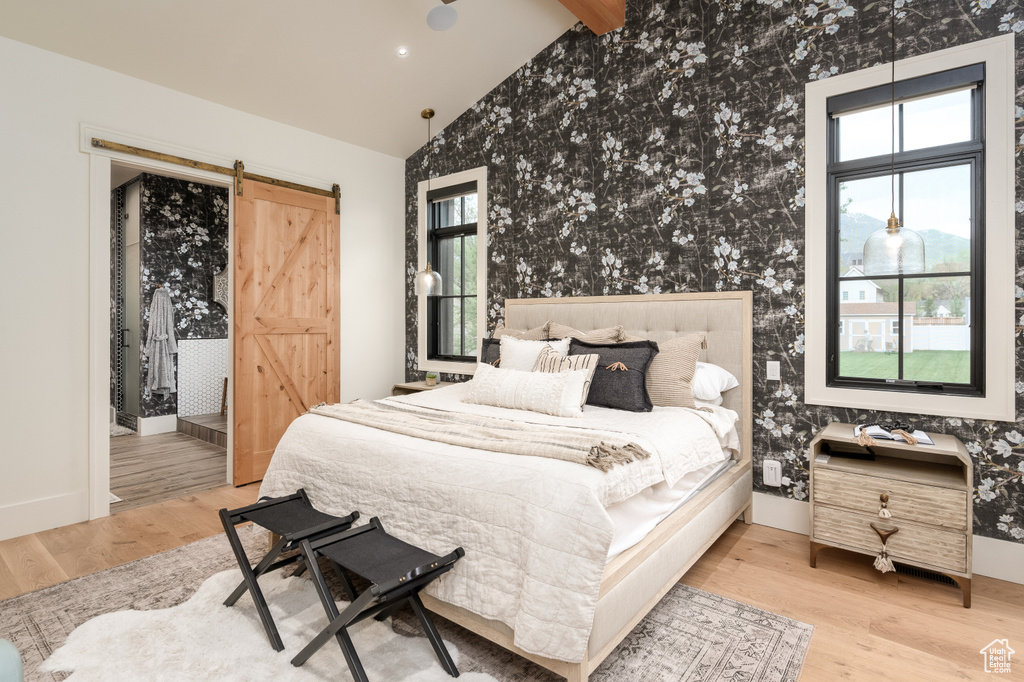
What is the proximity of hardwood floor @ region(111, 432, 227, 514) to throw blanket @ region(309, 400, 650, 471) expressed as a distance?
6.08ft

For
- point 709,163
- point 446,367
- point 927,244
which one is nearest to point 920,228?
point 927,244

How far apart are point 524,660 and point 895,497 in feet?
5.79

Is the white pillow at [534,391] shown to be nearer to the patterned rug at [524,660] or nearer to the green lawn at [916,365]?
the patterned rug at [524,660]

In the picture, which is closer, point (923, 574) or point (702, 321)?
point (923, 574)

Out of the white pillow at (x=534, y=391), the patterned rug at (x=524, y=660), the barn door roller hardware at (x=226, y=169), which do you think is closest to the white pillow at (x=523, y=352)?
the white pillow at (x=534, y=391)

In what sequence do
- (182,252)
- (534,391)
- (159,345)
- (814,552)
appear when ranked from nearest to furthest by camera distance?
1. (814,552)
2. (534,391)
3. (159,345)
4. (182,252)

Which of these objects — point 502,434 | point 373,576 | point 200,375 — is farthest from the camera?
point 200,375

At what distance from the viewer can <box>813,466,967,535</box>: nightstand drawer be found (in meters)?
2.20

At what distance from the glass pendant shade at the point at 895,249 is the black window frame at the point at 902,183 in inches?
15.2

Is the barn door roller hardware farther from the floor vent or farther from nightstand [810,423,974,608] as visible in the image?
the floor vent

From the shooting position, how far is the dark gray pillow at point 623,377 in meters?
2.82

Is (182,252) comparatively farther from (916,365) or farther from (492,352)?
(916,365)

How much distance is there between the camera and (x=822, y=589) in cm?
235

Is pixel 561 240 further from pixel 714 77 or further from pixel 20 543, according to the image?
pixel 20 543
